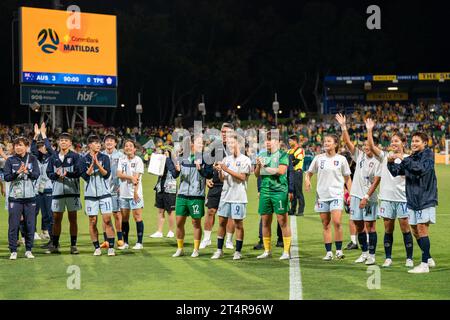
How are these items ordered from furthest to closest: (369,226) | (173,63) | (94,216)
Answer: (173,63)
(94,216)
(369,226)

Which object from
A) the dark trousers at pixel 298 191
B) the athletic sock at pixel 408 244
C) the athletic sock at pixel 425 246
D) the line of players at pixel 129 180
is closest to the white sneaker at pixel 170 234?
the line of players at pixel 129 180

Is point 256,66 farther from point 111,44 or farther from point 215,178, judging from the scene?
point 215,178

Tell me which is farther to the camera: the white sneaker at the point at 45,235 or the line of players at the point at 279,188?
the white sneaker at the point at 45,235

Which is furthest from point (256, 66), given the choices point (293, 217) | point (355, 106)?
point (293, 217)

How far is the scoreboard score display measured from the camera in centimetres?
3619

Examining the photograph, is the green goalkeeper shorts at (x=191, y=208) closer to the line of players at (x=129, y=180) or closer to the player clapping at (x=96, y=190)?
the line of players at (x=129, y=180)

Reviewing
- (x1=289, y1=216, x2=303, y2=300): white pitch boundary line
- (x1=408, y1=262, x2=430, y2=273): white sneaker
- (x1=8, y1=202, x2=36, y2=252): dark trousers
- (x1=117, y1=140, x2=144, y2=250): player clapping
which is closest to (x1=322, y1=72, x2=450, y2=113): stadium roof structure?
(x1=117, y1=140, x2=144, y2=250): player clapping

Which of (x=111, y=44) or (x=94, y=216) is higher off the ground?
(x=111, y=44)

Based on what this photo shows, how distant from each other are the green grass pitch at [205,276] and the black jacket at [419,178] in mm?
1016

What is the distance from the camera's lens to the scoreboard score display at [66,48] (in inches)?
1425

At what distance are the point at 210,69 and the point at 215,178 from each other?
→ 62.3 meters

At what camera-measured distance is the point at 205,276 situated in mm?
9742

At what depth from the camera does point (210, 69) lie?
74.4 m

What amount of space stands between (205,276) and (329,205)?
8.49 feet
